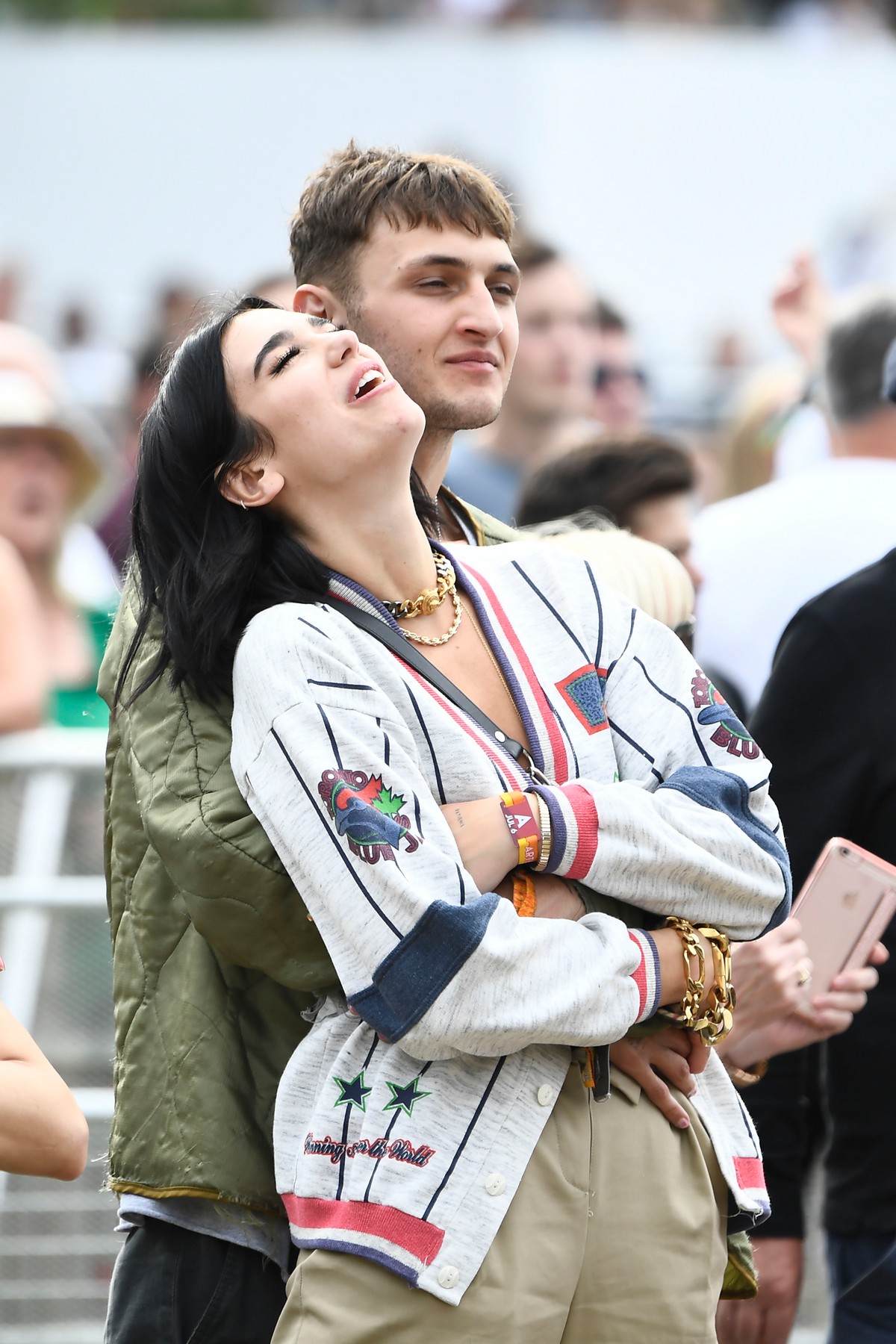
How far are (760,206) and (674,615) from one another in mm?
17305

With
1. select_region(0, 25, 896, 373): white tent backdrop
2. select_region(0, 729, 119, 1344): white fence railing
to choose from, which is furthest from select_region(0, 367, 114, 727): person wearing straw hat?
select_region(0, 25, 896, 373): white tent backdrop

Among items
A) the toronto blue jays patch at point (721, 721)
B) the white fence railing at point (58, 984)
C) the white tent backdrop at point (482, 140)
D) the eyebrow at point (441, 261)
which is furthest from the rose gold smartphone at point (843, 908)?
the white tent backdrop at point (482, 140)

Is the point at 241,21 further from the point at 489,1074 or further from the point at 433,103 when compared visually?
the point at 489,1074

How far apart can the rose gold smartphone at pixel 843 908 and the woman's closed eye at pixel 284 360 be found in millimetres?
1026

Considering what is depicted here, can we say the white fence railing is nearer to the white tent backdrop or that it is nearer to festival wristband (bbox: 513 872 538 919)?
festival wristband (bbox: 513 872 538 919)

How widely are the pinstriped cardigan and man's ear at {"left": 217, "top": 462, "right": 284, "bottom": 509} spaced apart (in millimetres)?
166

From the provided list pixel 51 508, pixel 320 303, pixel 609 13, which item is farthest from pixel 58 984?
pixel 609 13

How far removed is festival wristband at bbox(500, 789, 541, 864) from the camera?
1.95 m

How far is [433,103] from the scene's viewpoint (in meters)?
19.5

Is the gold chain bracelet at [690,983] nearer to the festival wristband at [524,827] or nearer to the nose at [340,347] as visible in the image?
the festival wristband at [524,827]

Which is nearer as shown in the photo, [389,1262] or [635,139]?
[389,1262]

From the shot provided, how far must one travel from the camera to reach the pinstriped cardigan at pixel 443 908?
1.88 meters

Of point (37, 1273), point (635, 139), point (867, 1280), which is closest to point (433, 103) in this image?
point (635, 139)

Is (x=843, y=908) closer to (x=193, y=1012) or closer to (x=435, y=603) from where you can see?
(x=435, y=603)
